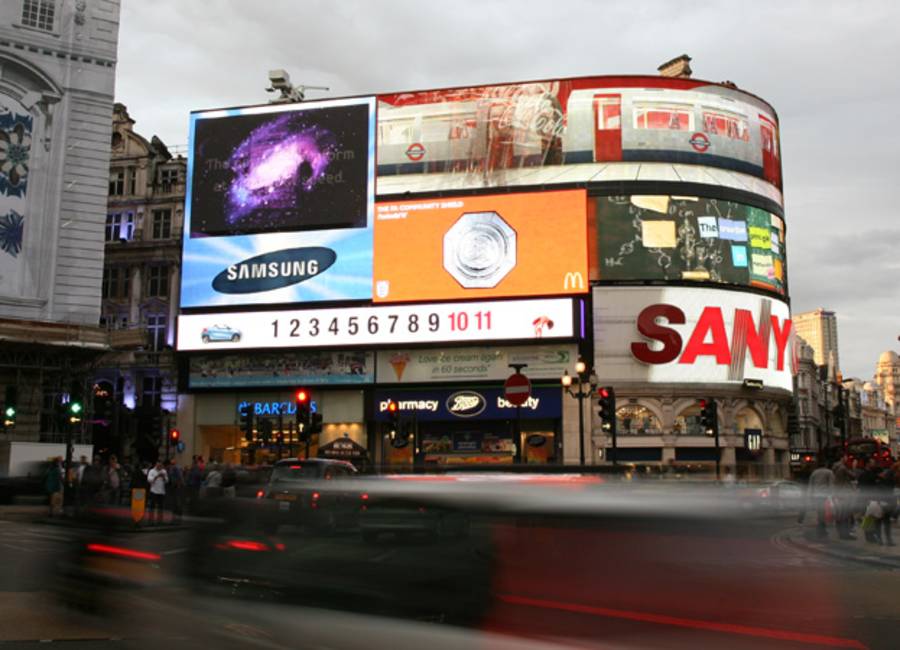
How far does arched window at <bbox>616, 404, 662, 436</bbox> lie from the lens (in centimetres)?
4556

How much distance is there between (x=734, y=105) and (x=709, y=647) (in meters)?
48.7

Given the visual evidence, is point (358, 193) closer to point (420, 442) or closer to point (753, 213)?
point (420, 442)

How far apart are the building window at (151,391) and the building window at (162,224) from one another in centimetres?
862

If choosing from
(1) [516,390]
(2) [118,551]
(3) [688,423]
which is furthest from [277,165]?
(2) [118,551]

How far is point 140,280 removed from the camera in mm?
54719

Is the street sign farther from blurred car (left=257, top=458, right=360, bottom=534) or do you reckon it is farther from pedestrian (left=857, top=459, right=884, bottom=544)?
blurred car (left=257, top=458, right=360, bottom=534)

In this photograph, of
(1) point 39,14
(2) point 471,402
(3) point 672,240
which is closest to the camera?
(1) point 39,14

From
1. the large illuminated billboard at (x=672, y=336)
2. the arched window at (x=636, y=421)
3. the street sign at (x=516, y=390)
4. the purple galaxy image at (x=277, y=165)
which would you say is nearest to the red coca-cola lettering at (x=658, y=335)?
the large illuminated billboard at (x=672, y=336)

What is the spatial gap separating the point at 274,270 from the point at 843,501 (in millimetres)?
35095

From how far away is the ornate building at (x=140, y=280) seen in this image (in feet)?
173

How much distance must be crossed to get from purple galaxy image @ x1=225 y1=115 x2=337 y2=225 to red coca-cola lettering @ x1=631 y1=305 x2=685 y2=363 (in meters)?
18.8

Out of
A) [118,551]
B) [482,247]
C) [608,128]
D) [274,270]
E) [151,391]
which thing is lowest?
[118,551]

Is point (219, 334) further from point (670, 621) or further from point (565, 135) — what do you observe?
point (670, 621)

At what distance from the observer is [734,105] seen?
49594 mm
